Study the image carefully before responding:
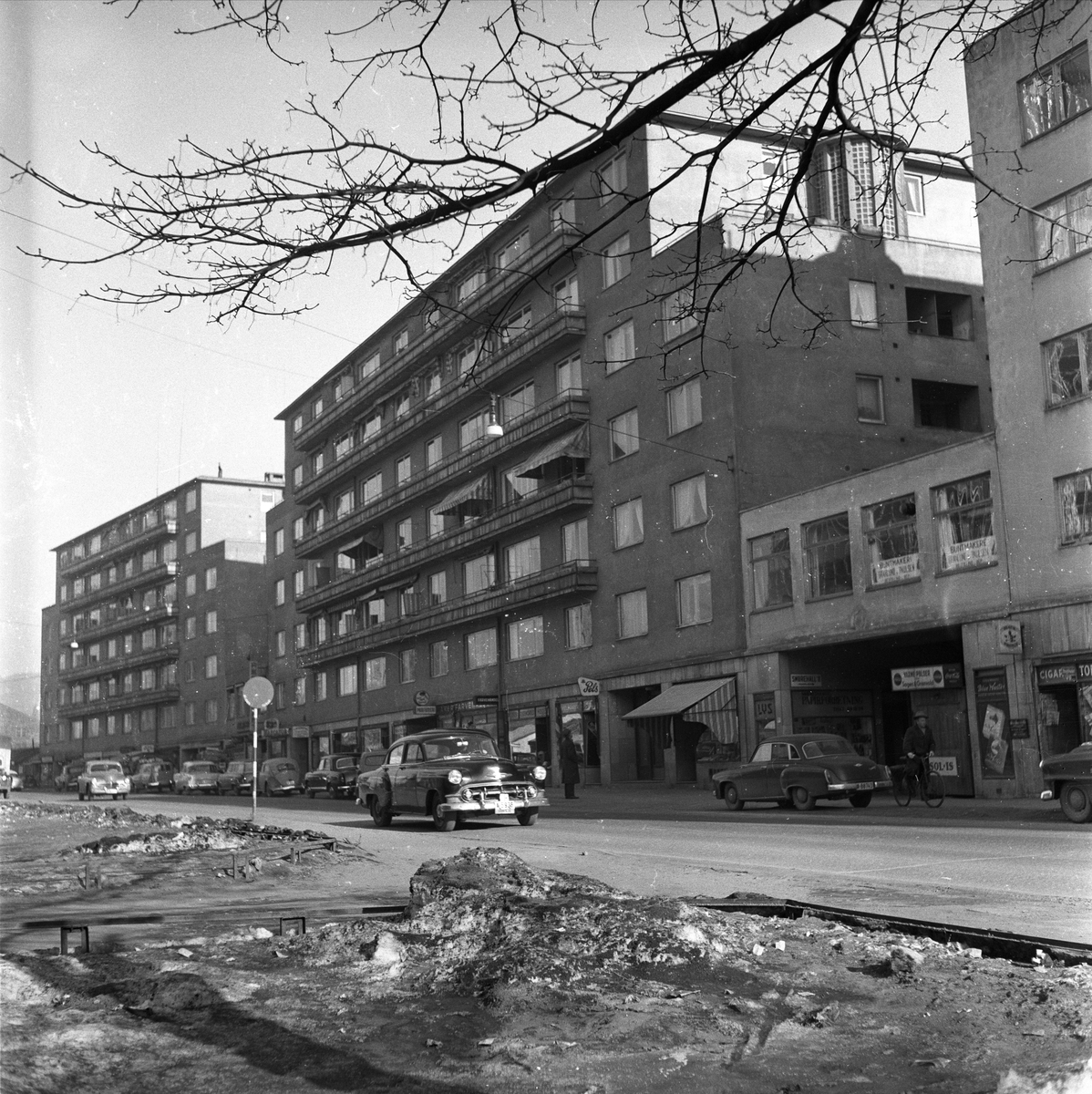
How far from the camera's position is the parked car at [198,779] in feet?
186

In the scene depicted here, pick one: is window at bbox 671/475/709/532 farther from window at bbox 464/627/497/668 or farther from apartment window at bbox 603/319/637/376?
window at bbox 464/627/497/668

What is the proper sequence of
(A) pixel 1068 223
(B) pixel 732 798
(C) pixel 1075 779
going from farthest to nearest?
(B) pixel 732 798
(A) pixel 1068 223
(C) pixel 1075 779

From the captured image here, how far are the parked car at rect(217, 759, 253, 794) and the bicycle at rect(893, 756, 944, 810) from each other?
32535mm

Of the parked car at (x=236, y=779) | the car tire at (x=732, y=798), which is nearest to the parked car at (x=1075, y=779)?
the car tire at (x=732, y=798)

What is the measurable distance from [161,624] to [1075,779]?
86.7 m

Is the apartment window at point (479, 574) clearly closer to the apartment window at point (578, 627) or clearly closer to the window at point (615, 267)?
the apartment window at point (578, 627)

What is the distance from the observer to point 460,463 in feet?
168

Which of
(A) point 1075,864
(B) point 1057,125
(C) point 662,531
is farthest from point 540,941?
(C) point 662,531

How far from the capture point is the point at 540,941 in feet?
20.0

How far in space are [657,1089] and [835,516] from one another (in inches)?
1133

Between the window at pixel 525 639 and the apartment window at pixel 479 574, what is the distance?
2086mm

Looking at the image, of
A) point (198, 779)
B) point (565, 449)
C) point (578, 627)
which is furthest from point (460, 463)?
point (198, 779)

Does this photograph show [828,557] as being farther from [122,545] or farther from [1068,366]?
[122,545]

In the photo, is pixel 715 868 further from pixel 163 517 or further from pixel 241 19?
pixel 163 517
